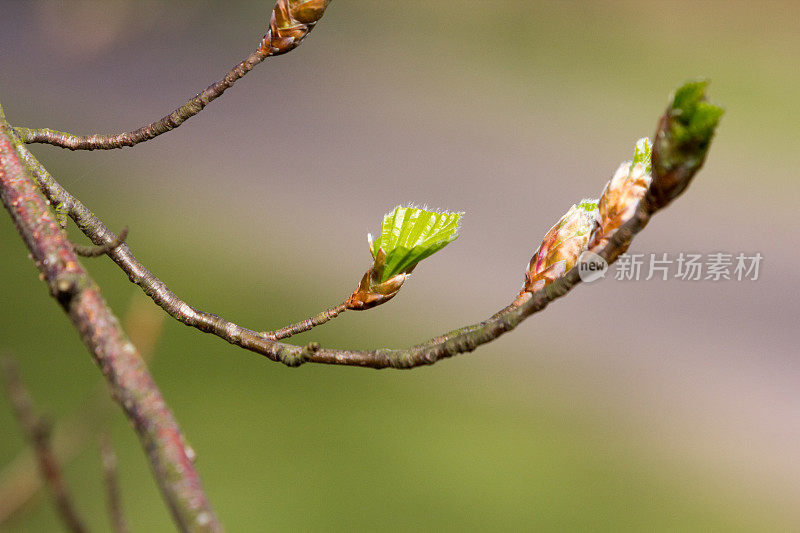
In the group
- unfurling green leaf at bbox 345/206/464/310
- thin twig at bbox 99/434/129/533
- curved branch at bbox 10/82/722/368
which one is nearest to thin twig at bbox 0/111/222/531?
thin twig at bbox 99/434/129/533

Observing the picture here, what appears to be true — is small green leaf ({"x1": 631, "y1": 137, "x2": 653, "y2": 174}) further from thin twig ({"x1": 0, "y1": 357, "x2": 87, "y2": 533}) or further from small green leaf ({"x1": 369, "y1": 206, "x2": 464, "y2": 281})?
thin twig ({"x1": 0, "y1": 357, "x2": 87, "y2": 533})

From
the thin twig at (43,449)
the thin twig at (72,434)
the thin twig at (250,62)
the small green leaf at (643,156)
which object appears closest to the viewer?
the thin twig at (43,449)

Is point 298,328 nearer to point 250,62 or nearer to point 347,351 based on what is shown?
point 347,351

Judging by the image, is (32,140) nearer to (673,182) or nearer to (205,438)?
(673,182)

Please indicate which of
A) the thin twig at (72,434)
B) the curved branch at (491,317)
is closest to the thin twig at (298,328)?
the curved branch at (491,317)

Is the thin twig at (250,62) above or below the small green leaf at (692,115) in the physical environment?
above

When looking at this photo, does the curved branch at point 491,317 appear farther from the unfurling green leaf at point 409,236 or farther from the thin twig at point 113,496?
the thin twig at point 113,496

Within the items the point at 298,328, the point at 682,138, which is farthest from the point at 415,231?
the point at 682,138
